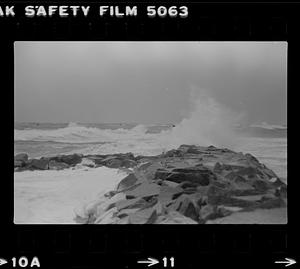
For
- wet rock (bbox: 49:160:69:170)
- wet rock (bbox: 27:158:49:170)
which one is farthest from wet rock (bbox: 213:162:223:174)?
wet rock (bbox: 27:158:49:170)

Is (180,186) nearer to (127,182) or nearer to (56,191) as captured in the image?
(127,182)

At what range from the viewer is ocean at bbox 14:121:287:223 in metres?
1.74

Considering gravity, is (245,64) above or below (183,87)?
above

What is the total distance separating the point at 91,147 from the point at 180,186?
55 cm

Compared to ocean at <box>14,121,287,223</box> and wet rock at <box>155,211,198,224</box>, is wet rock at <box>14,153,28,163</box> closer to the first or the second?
ocean at <box>14,121,287,223</box>

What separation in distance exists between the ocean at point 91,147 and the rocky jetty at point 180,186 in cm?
4

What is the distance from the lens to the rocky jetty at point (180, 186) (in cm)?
169
